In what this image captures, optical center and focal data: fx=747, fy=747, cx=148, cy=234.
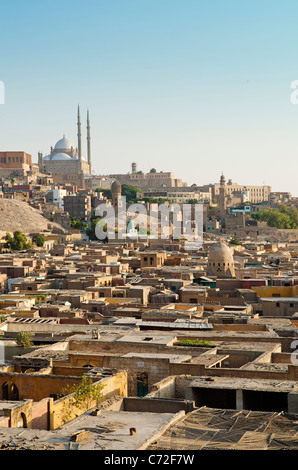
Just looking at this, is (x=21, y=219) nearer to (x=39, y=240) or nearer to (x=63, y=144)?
(x=39, y=240)

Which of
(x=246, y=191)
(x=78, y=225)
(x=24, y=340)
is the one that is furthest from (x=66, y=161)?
(x=24, y=340)

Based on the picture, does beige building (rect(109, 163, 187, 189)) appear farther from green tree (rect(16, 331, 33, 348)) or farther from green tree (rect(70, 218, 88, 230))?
green tree (rect(16, 331, 33, 348))

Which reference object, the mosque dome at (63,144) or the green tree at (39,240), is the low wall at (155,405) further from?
the mosque dome at (63,144)

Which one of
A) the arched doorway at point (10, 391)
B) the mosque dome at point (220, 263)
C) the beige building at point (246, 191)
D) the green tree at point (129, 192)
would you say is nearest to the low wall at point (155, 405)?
the arched doorway at point (10, 391)

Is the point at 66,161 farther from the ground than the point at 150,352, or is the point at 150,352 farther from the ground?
the point at 66,161
